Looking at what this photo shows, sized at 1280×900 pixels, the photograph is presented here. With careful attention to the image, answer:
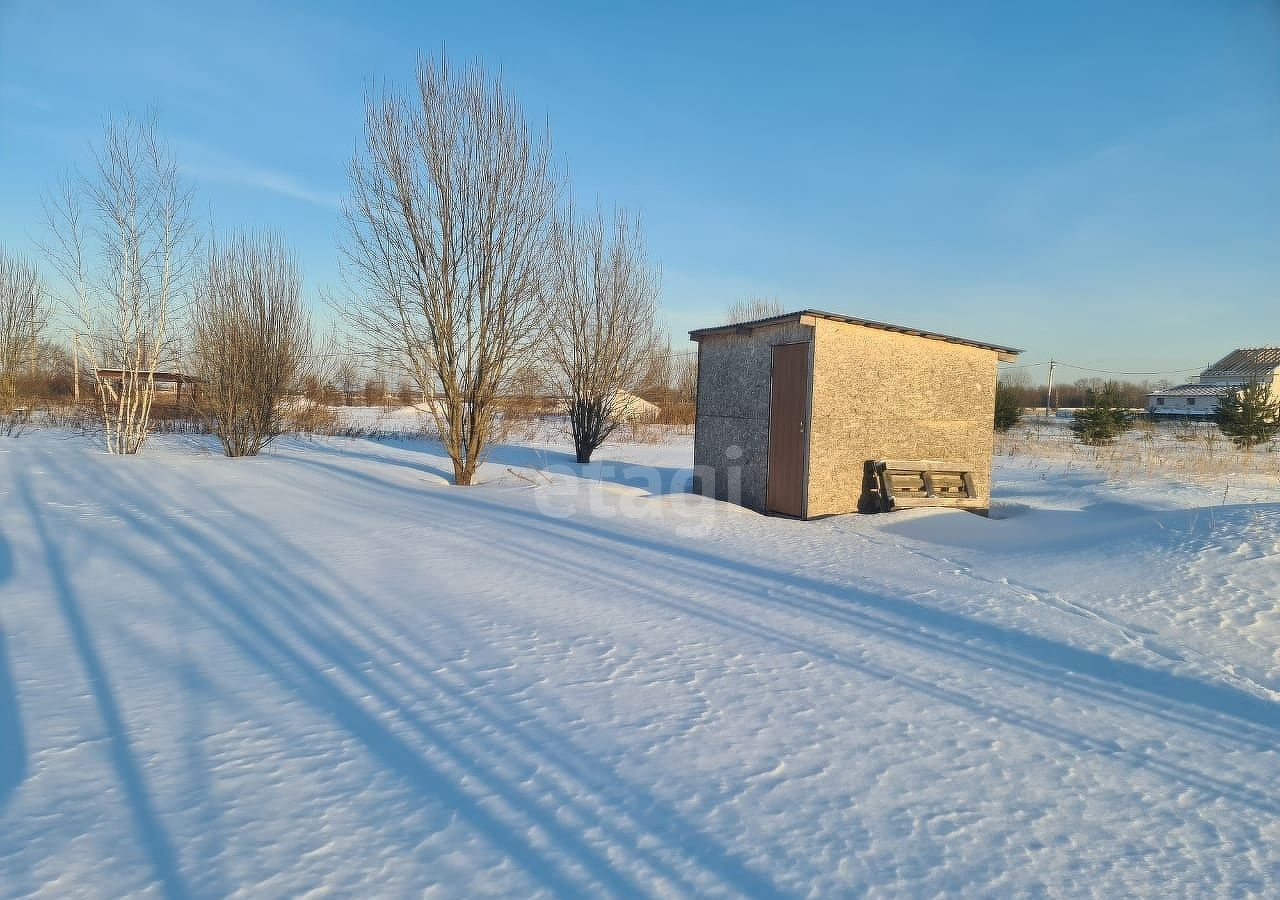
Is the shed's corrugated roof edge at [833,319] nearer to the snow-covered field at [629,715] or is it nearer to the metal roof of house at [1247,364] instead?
the snow-covered field at [629,715]

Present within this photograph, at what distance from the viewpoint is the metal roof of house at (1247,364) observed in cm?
4153

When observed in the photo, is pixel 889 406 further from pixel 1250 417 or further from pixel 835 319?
pixel 1250 417

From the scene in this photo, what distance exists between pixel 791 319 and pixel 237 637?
761 centimetres

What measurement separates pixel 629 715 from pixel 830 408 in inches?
A: 274

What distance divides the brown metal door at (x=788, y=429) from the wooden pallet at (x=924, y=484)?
1.36 metres

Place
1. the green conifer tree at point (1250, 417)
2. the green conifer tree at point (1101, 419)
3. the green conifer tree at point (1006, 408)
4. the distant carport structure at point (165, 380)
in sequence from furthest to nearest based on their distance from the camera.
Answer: the green conifer tree at point (1006, 408), the green conifer tree at point (1101, 419), the green conifer tree at point (1250, 417), the distant carport structure at point (165, 380)

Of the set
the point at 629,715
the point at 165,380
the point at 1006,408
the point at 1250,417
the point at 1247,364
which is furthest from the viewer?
the point at 1247,364

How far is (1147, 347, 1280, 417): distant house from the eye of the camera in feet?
137

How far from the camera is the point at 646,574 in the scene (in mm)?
6035

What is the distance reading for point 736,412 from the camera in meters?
10.6

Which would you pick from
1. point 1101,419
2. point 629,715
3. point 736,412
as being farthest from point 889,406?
point 1101,419

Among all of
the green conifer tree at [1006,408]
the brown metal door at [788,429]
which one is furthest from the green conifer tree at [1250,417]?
the brown metal door at [788,429]

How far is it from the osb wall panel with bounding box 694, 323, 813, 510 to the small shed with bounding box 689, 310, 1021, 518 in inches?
0.7

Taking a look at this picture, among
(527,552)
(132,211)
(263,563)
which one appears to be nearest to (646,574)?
(527,552)
